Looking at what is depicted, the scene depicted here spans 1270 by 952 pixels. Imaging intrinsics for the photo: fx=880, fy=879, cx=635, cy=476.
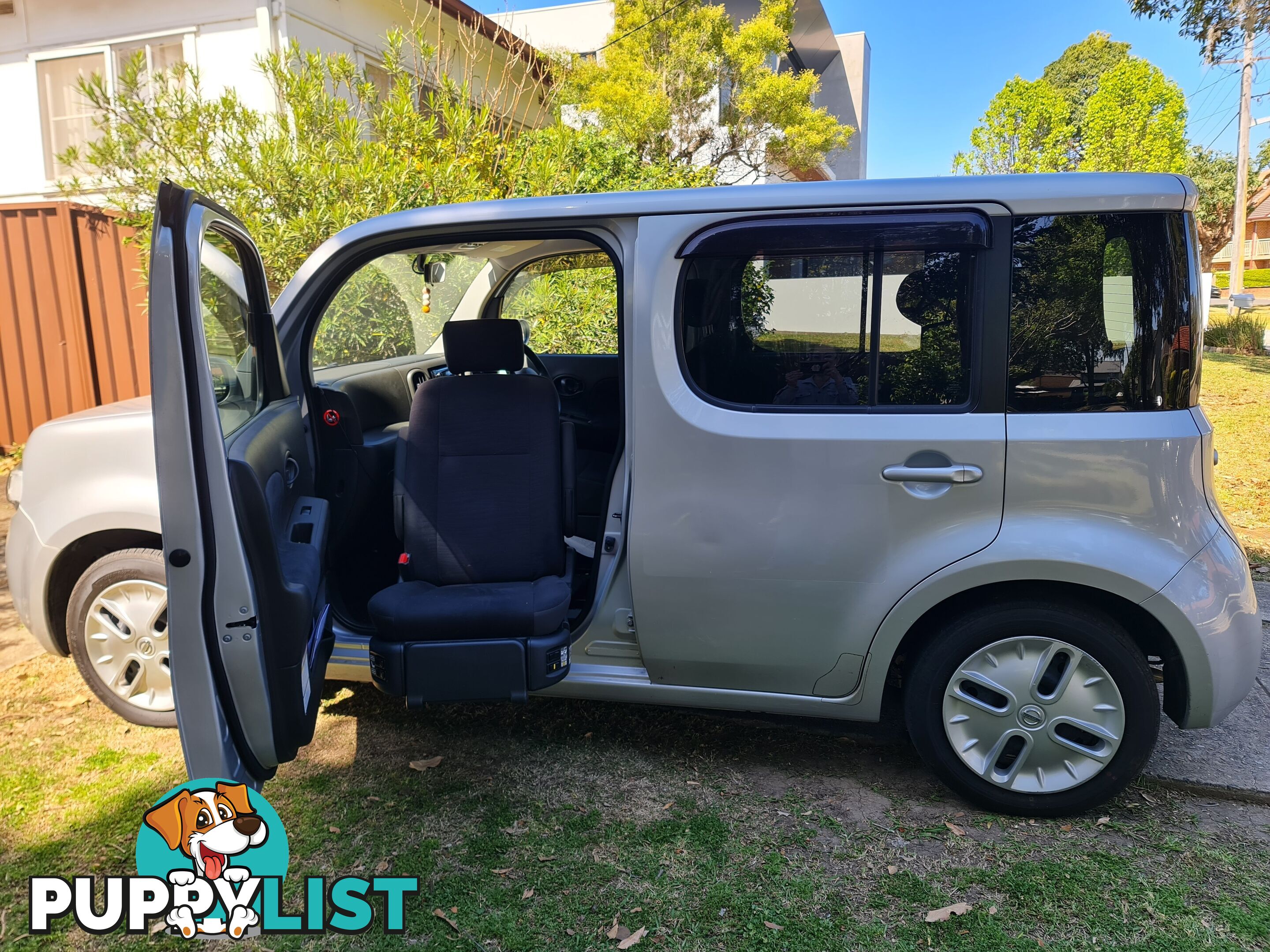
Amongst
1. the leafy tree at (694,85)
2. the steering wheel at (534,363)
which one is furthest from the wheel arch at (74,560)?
the leafy tree at (694,85)

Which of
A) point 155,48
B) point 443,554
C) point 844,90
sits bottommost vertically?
point 443,554

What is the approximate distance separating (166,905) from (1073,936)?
240 centimetres

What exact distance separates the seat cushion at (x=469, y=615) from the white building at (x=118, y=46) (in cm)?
752

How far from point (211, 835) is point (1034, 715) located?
233 cm

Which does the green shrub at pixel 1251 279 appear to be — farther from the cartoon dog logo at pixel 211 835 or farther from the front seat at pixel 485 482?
the cartoon dog logo at pixel 211 835

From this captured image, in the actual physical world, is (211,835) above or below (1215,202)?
below

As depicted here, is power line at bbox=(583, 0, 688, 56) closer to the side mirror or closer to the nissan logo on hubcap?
the side mirror

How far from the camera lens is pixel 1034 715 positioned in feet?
8.71

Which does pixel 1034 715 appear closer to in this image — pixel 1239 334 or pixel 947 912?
pixel 947 912

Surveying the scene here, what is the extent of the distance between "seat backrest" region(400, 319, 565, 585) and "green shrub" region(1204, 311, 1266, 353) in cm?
1381

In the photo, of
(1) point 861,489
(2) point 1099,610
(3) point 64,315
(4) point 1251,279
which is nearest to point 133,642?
(1) point 861,489

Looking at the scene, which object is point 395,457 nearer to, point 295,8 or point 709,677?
point 709,677

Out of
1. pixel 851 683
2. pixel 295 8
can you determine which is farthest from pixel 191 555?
pixel 295 8

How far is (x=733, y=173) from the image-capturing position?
17.8m
